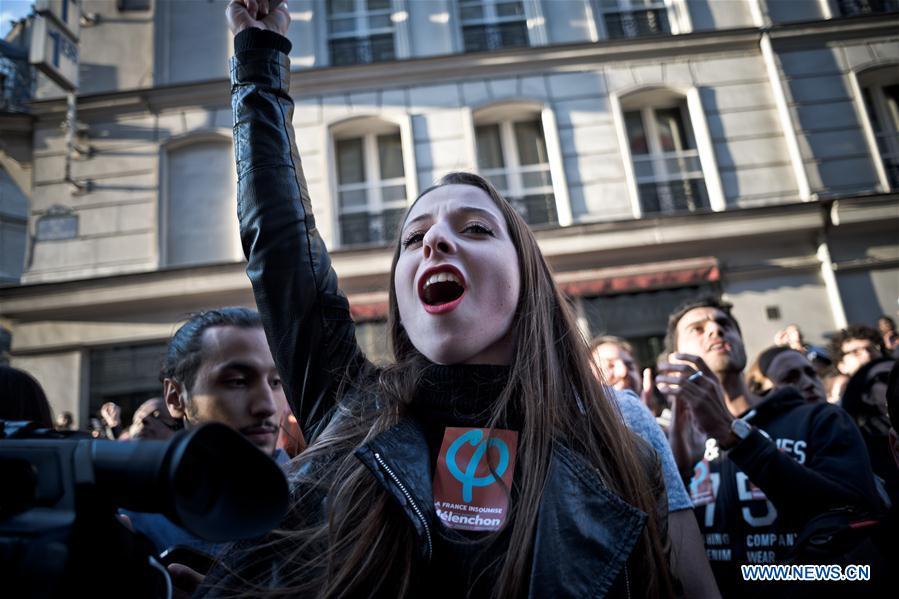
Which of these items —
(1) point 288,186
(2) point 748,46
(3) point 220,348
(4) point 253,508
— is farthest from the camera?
(2) point 748,46

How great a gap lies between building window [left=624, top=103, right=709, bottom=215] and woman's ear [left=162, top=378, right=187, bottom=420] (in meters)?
8.71

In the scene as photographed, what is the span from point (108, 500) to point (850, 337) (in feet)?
17.9

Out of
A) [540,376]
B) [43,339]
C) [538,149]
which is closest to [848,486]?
[540,376]

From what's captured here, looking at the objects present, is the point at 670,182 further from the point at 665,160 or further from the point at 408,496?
the point at 408,496

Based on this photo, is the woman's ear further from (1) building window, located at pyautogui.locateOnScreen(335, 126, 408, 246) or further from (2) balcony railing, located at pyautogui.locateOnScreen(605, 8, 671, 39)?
(2) balcony railing, located at pyautogui.locateOnScreen(605, 8, 671, 39)

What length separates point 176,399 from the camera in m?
2.21

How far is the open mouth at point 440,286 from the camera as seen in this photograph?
4.89 feet

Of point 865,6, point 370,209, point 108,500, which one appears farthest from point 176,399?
point 865,6

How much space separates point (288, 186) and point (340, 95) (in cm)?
918

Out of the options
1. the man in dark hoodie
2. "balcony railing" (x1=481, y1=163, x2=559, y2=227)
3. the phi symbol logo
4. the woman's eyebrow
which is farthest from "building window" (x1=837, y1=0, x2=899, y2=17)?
the phi symbol logo

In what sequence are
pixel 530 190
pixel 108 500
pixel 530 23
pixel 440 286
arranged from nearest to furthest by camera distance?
pixel 108 500 < pixel 440 286 < pixel 530 190 < pixel 530 23

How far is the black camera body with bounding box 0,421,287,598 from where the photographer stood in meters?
0.56

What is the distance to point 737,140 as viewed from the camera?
9.62 metres

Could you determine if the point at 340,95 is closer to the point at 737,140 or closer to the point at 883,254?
the point at 737,140
